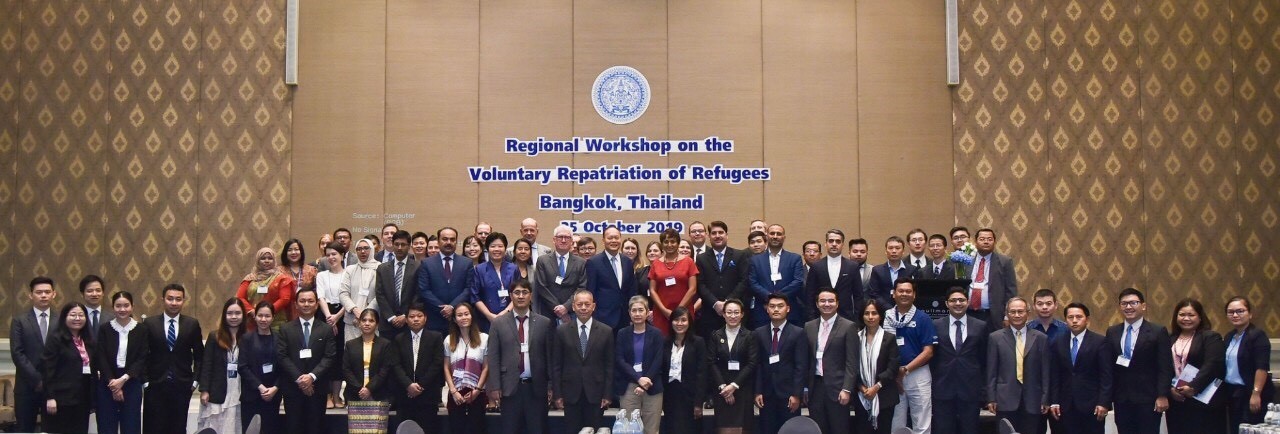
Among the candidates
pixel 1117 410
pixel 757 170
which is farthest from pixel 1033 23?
pixel 1117 410

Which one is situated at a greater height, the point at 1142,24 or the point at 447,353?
the point at 1142,24

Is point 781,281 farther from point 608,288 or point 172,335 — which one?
point 172,335

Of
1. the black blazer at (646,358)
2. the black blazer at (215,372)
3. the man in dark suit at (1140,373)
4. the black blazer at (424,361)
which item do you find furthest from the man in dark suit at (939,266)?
the black blazer at (215,372)

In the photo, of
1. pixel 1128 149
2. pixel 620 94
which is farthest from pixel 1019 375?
pixel 620 94

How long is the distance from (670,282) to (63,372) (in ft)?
13.3

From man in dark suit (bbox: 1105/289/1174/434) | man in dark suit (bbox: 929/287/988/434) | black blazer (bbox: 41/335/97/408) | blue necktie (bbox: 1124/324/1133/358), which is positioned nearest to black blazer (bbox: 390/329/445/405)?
black blazer (bbox: 41/335/97/408)

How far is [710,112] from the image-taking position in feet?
36.1

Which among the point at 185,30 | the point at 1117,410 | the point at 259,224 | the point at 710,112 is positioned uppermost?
the point at 185,30

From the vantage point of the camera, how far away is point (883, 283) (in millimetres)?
8102

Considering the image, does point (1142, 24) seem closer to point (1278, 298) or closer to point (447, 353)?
point (1278, 298)

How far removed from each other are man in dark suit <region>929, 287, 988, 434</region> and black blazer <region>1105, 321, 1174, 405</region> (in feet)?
2.71

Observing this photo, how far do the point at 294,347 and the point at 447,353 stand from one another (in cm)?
100

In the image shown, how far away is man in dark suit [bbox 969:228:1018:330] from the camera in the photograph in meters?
8.15

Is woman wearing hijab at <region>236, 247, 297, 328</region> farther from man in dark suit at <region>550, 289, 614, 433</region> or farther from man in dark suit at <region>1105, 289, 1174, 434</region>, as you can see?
man in dark suit at <region>1105, 289, 1174, 434</region>
